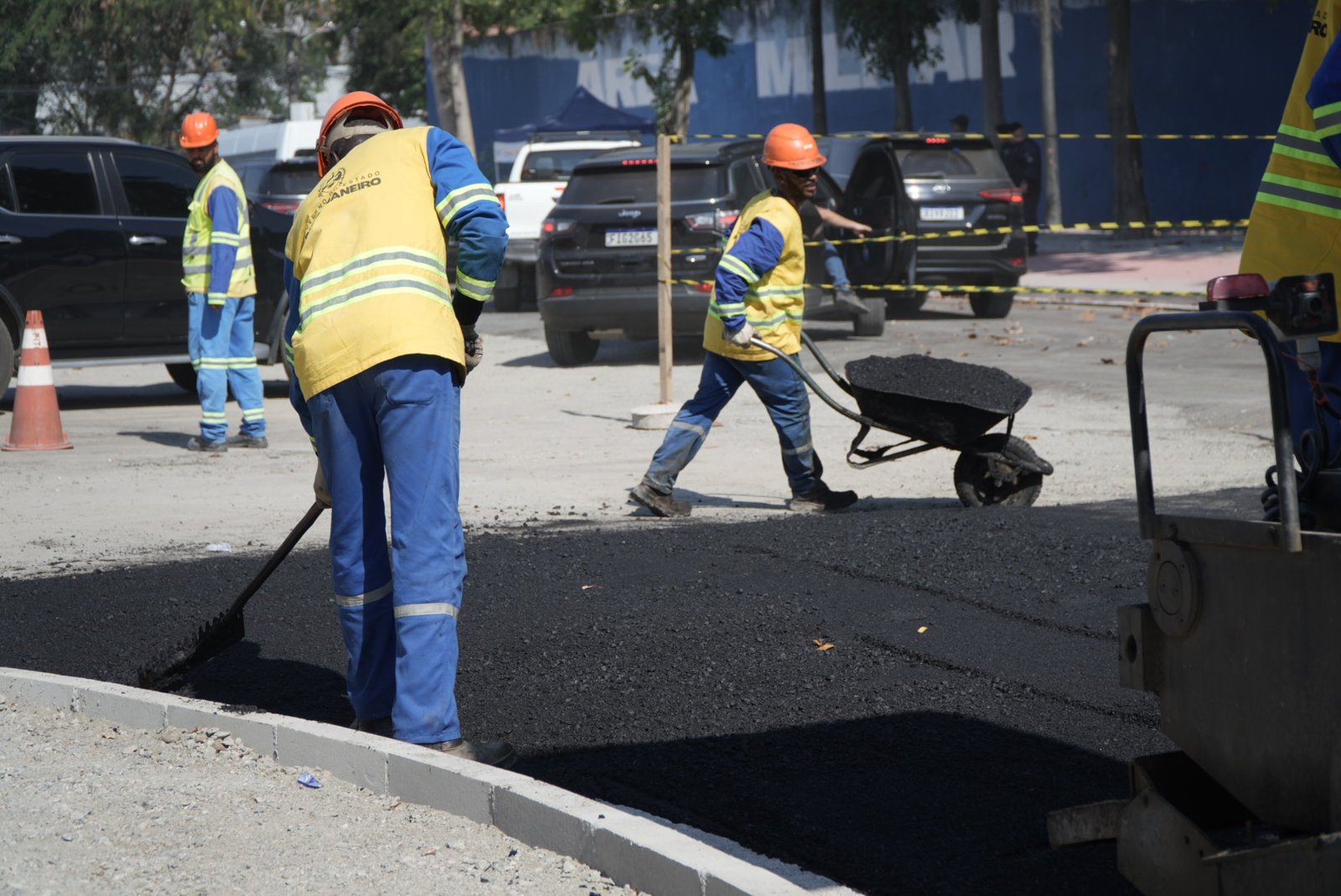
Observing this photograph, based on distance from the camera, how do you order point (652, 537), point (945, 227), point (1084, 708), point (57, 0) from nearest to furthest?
point (1084, 708)
point (652, 537)
point (945, 227)
point (57, 0)

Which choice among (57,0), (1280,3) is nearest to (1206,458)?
(1280,3)

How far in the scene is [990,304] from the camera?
699 inches

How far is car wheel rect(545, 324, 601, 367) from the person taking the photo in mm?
14743

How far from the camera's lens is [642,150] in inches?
601

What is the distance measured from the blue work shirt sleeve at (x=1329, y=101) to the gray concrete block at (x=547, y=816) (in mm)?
2096

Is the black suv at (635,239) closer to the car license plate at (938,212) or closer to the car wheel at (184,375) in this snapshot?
the car license plate at (938,212)

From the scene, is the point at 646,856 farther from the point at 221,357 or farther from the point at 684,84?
the point at 684,84

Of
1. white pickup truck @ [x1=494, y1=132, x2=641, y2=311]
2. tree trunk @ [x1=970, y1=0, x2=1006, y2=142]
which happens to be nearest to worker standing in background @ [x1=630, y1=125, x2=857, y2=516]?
white pickup truck @ [x1=494, y1=132, x2=641, y2=311]

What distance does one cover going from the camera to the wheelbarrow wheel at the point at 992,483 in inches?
314

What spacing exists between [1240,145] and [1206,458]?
2044cm

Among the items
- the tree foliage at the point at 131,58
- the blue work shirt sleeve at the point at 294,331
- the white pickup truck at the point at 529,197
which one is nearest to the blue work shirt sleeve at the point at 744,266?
the blue work shirt sleeve at the point at 294,331

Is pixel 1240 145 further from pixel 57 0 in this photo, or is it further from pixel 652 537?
pixel 57 0

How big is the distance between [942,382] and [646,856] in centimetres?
460

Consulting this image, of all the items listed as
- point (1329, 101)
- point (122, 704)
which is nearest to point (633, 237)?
point (122, 704)
